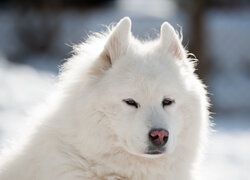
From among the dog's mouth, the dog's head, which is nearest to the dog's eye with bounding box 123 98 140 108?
the dog's head

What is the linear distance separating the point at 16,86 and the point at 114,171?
1043cm

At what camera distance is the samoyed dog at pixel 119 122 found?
4891 millimetres

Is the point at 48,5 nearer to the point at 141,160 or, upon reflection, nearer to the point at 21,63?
the point at 21,63

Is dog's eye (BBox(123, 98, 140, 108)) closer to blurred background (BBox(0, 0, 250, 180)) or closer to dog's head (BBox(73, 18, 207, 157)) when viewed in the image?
dog's head (BBox(73, 18, 207, 157))

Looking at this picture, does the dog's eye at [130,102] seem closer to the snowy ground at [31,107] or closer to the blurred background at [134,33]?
the snowy ground at [31,107]

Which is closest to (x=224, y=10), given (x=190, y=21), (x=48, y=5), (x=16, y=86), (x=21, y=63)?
(x=190, y=21)

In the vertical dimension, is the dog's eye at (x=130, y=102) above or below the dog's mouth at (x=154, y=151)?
above

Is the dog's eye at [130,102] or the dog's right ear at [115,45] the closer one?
the dog's eye at [130,102]

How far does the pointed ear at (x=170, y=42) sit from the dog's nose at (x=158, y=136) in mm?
819

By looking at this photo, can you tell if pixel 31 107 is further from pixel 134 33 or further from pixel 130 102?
→ pixel 134 33

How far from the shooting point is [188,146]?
521 centimetres

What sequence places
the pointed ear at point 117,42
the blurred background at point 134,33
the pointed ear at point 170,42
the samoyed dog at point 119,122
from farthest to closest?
1. the blurred background at point 134,33
2. the pointed ear at point 170,42
3. the pointed ear at point 117,42
4. the samoyed dog at point 119,122

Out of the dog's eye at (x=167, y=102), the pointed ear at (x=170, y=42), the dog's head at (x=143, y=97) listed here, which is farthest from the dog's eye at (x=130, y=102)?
the pointed ear at (x=170, y=42)

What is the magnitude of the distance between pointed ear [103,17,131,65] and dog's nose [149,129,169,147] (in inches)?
27.5
